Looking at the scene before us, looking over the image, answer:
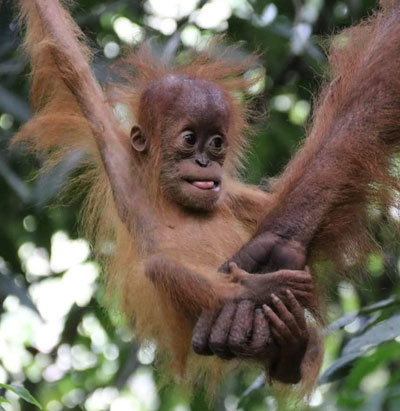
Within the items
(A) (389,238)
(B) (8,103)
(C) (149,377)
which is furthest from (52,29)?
(C) (149,377)

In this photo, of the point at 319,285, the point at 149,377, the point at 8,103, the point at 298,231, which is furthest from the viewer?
the point at 149,377

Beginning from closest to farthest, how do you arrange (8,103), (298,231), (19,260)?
1. (298,231)
2. (8,103)
3. (19,260)

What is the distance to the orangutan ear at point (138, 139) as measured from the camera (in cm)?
391

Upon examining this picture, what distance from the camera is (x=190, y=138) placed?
376 cm

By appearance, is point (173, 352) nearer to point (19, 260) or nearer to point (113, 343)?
point (19, 260)

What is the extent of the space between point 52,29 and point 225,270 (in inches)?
50.1

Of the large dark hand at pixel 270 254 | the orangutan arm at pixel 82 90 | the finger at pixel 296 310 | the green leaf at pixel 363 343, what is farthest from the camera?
the green leaf at pixel 363 343

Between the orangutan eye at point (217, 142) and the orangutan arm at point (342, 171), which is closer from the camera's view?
the orangutan arm at point (342, 171)

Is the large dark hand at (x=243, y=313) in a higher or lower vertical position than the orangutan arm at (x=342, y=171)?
lower

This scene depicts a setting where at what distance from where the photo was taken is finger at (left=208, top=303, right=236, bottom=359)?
125 inches

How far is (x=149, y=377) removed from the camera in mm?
5410

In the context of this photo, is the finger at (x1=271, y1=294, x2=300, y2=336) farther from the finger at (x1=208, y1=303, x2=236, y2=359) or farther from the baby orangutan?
the finger at (x1=208, y1=303, x2=236, y2=359)

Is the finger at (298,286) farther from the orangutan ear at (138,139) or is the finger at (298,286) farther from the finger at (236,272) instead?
the orangutan ear at (138,139)

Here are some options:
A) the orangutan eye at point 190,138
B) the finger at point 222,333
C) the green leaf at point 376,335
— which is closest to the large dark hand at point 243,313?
the finger at point 222,333
